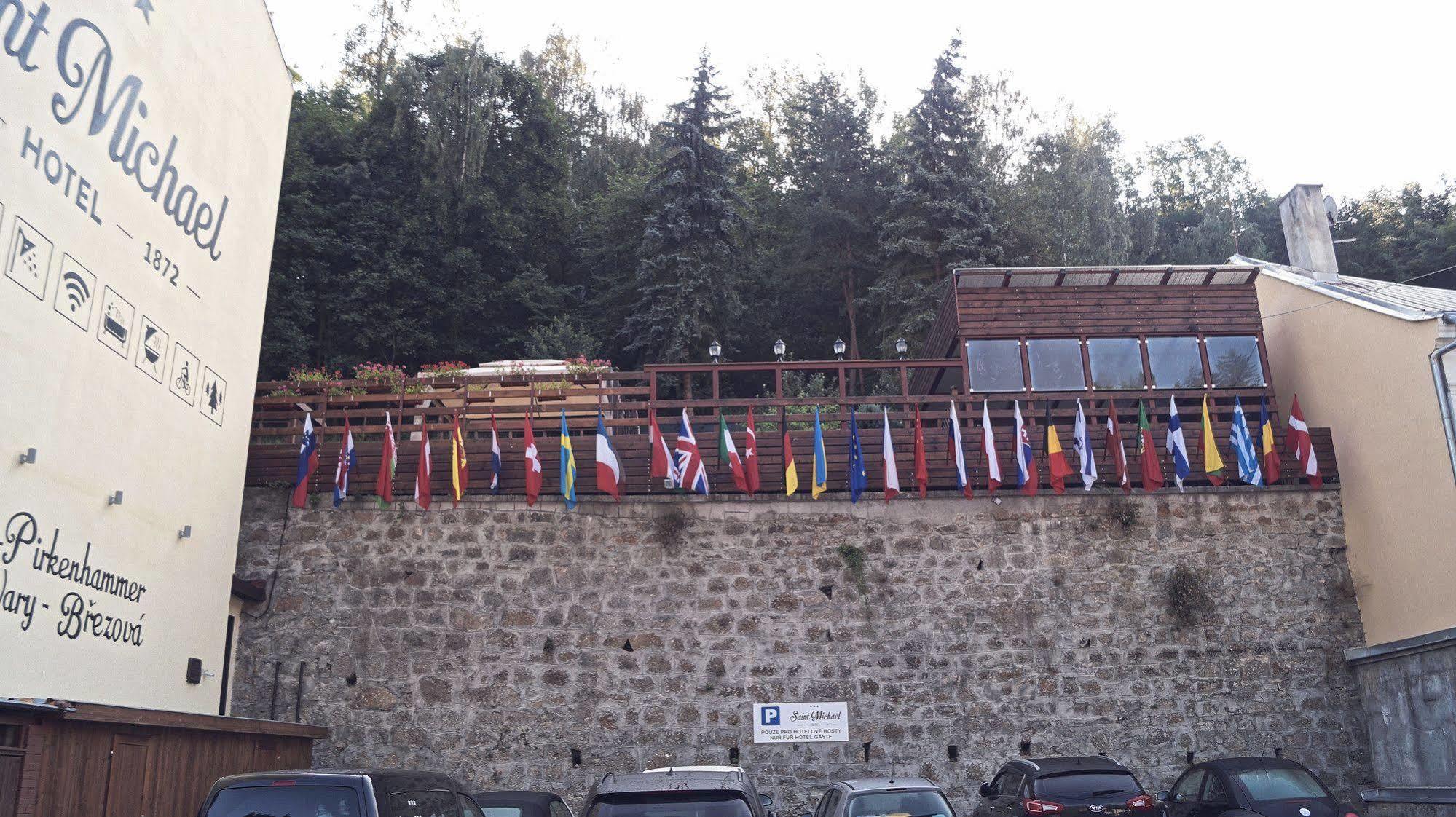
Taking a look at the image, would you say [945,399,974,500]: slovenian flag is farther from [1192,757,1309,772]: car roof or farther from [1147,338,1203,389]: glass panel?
[1192,757,1309,772]: car roof

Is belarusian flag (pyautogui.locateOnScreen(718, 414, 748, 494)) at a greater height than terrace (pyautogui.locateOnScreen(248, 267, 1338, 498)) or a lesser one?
lesser

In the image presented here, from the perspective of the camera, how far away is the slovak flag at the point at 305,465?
46.6 feet

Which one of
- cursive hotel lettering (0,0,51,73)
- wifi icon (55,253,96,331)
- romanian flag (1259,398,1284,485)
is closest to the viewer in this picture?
cursive hotel lettering (0,0,51,73)

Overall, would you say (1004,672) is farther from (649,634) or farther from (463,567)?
(463,567)

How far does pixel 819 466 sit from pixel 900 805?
19.8ft

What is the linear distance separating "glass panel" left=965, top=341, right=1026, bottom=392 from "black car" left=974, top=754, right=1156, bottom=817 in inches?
256

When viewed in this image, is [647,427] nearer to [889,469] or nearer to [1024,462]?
[889,469]

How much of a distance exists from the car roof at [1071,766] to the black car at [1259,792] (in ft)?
2.35

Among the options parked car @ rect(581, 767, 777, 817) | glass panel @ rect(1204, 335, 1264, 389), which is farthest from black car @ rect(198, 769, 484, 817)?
glass panel @ rect(1204, 335, 1264, 389)

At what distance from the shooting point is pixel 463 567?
14281 mm

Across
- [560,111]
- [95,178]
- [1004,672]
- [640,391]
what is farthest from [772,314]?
[95,178]

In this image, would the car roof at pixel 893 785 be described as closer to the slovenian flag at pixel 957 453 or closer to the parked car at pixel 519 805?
the parked car at pixel 519 805

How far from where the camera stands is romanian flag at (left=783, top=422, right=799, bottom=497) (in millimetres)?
14484

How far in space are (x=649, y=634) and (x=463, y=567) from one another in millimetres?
2617
